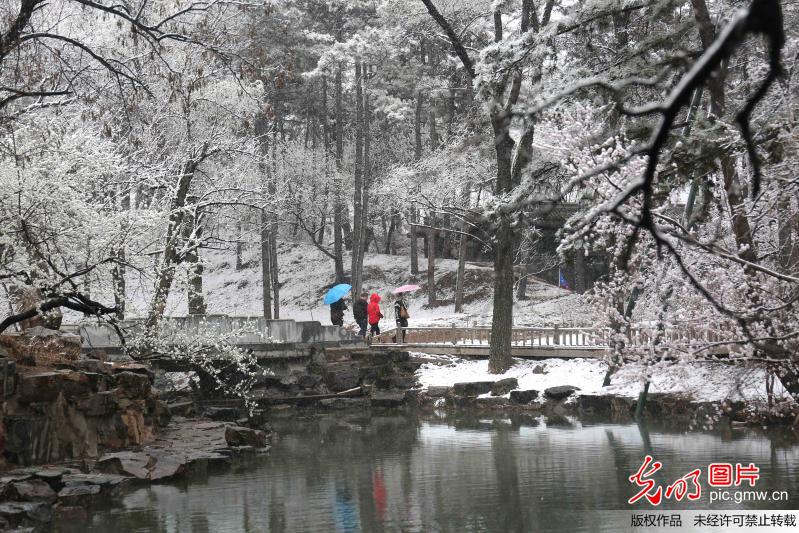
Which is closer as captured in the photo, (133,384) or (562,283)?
(133,384)

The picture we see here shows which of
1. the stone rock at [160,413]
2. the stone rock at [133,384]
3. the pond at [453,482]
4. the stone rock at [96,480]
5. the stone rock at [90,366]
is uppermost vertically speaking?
the stone rock at [90,366]

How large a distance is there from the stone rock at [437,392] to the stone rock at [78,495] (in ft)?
39.0

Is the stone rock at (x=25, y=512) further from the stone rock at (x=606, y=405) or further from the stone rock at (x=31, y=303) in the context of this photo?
the stone rock at (x=606, y=405)

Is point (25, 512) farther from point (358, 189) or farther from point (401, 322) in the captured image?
point (358, 189)

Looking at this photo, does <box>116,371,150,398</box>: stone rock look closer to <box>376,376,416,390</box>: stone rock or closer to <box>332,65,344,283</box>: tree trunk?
<box>376,376,416,390</box>: stone rock

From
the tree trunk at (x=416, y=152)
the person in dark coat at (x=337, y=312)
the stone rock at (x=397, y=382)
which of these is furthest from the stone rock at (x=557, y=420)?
the tree trunk at (x=416, y=152)

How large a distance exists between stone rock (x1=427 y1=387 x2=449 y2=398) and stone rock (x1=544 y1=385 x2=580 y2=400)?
2.90m

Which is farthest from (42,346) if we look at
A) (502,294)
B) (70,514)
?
(502,294)

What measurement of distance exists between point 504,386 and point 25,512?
43.9 feet

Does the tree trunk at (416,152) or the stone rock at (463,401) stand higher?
the tree trunk at (416,152)

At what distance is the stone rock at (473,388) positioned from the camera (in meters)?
21.1

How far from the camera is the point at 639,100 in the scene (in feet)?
49.9

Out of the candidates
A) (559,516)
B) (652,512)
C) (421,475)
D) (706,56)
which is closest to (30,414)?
(421,475)

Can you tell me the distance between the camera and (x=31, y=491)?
33.4ft
